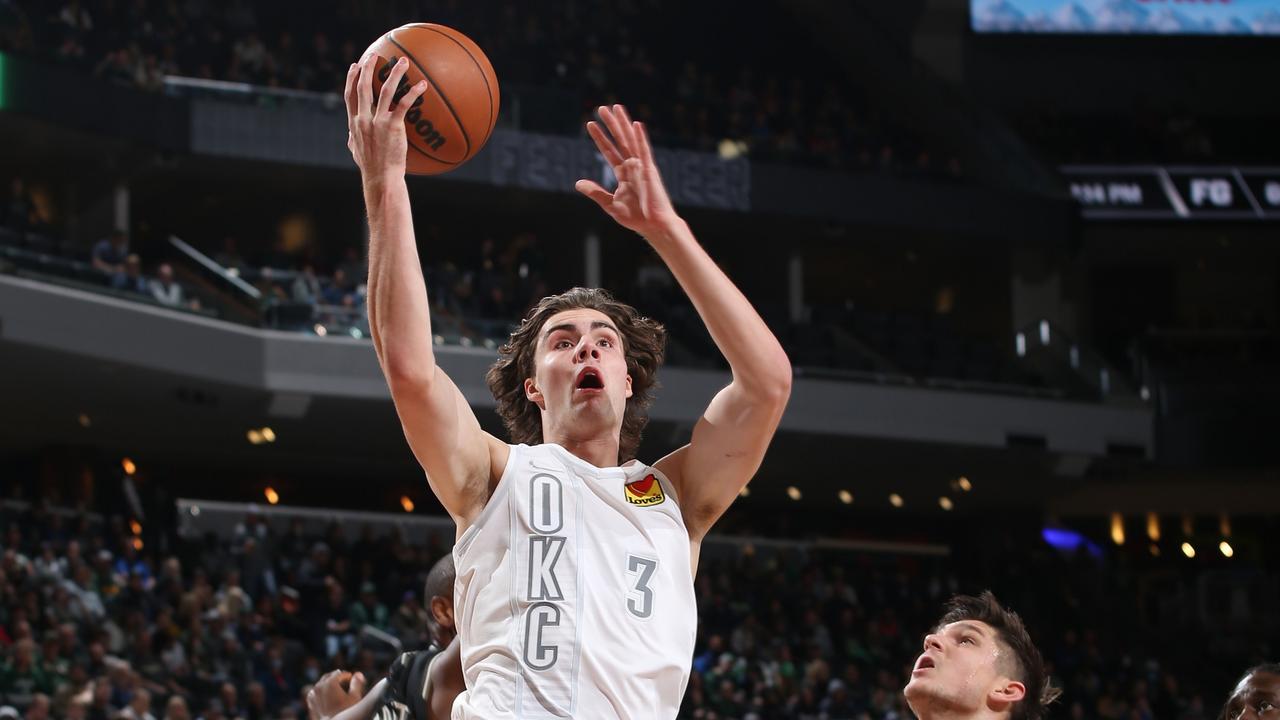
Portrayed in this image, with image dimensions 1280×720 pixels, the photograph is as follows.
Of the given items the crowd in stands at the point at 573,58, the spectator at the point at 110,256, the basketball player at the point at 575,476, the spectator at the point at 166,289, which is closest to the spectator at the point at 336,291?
the spectator at the point at 166,289

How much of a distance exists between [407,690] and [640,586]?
1.84m

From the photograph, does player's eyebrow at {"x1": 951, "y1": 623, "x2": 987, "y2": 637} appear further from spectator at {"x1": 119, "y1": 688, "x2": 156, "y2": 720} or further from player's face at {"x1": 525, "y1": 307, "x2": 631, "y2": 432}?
spectator at {"x1": 119, "y1": 688, "x2": 156, "y2": 720}

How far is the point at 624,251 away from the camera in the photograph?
26.0 metres

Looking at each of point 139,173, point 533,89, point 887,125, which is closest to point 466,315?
point 533,89

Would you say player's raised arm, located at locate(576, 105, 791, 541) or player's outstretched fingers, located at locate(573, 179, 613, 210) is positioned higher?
player's outstretched fingers, located at locate(573, 179, 613, 210)

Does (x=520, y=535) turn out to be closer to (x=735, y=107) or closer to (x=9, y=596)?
(x=9, y=596)

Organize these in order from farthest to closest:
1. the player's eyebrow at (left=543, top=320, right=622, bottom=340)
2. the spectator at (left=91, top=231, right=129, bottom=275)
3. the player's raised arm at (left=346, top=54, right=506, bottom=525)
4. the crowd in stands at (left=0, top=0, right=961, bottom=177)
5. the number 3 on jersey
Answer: the crowd in stands at (left=0, top=0, right=961, bottom=177)
the spectator at (left=91, top=231, right=129, bottom=275)
the player's eyebrow at (left=543, top=320, right=622, bottom=340)
the number 3 on jersey
the player's raised arm at (left=346, top=54, right=506, bottom=525)

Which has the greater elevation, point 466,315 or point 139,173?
point 139,173

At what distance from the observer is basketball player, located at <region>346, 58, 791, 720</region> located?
321cm

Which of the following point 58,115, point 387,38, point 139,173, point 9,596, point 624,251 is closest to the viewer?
point 387,38

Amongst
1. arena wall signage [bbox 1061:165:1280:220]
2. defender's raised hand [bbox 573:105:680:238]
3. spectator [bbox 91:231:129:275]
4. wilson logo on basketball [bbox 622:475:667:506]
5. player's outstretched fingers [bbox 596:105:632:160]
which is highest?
arena wall signage [bbox 1061:165:1280:220]

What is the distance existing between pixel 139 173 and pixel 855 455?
9894 millimetres

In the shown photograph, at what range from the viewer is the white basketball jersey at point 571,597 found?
3.21 metres

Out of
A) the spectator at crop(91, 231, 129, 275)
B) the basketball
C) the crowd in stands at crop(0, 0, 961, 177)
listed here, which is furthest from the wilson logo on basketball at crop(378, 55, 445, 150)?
the crowd in stands at crop(0, 0, 961, 177)
